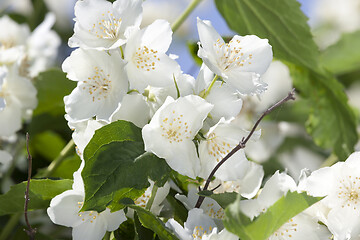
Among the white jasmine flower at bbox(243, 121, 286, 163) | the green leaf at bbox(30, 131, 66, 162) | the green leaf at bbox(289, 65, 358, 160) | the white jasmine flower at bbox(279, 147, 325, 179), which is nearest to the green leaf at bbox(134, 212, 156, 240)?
the green leaf at bbox(289, 65, 358, 160)

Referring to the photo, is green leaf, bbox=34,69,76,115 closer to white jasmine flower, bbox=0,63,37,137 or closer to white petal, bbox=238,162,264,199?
white jasmine flower, bbox=0,63,37,137

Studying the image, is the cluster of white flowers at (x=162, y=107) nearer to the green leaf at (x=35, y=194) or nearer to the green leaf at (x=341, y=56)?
the green leaf at (x=35, y=194)

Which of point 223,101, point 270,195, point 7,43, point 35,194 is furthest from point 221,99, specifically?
point 7,43

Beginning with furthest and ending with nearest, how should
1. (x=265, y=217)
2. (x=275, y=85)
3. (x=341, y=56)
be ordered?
(x=275, y=85) → (x=341, y=56) → (x=265, y=217)

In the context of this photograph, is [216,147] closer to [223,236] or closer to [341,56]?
[223,236]

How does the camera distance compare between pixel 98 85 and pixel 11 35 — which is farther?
pixel 11 35

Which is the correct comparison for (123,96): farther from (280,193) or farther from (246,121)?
(246,121)

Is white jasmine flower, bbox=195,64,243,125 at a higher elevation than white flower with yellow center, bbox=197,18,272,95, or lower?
lower

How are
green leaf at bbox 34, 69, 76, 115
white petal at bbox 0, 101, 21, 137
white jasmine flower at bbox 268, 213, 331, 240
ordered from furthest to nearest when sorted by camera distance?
green leaf at bbox 34, 69, 76, 115 < white petal at bbox 0, 101, 21, 137 < white jasmine flower at bbox 268, 213, 331, 240
